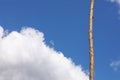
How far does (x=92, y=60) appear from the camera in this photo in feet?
59.1

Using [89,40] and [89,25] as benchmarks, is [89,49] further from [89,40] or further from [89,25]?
[89,25]

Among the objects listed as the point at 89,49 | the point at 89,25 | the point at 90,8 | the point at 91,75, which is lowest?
the point at 91,75

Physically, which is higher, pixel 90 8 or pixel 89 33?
pixel 90 8

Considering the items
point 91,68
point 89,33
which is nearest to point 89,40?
point 89,33

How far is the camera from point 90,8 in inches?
789

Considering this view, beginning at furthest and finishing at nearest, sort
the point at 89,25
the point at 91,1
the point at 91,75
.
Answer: the point at 91,1 → the point at 89,25 → the point at 91,75

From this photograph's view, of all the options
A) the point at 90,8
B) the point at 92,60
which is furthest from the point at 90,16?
the point at 92,60

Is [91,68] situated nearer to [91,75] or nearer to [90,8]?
[91,75]

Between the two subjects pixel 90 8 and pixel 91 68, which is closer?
pixel 91 68

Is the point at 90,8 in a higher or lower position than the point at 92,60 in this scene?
higher

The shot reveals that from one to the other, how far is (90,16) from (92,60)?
10.6ft

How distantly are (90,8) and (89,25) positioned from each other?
145 centimetres

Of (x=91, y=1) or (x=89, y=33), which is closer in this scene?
(x=89, y=33)

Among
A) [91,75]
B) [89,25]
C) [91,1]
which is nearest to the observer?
[91,75]
